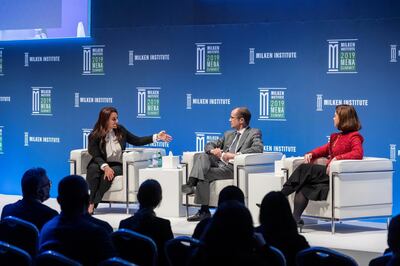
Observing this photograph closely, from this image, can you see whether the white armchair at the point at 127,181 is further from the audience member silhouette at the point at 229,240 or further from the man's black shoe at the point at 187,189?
the audience member silhouette at the point at 229,240

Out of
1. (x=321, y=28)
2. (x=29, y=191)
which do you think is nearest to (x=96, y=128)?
(x=321, y=28)

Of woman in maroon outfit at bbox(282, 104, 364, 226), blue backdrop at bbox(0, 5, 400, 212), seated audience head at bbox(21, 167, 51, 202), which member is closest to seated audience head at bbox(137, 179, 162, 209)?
seated audience head at bbox(21, 167, 51, 202)

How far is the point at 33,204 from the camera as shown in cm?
541

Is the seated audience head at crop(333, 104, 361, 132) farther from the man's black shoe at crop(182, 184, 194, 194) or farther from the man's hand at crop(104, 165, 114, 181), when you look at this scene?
the man's hand at crop(104, 165, 114, 181)

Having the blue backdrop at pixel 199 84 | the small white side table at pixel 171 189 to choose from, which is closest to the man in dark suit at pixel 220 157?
the small white side table at pixel 171 189

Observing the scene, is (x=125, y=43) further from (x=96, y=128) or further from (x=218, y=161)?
(x=218, y=161)

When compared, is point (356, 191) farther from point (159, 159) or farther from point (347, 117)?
point (159, 159)

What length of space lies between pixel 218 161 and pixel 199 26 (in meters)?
1.95

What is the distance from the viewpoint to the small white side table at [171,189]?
937cm

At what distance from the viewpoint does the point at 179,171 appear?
9.37 metres

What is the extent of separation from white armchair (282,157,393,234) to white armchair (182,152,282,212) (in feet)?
1.52

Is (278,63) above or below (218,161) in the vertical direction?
above

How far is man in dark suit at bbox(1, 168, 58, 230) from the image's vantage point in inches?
211

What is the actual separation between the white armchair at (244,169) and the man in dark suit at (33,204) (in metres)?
3.58
